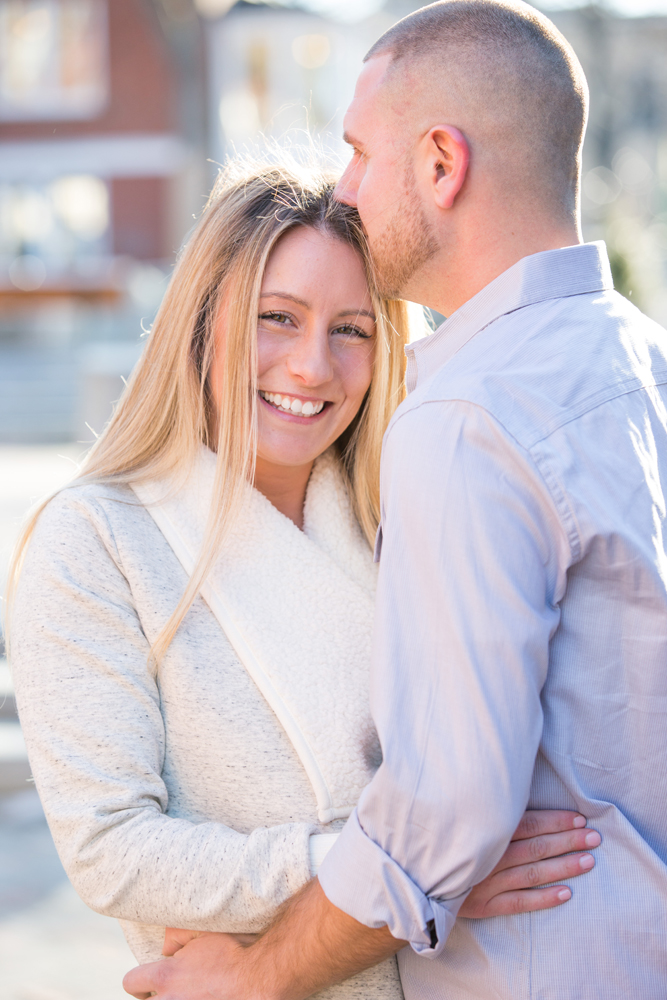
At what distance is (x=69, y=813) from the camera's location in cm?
161

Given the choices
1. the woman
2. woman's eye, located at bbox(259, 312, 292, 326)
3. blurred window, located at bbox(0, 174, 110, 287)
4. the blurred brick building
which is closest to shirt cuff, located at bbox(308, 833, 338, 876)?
the woman

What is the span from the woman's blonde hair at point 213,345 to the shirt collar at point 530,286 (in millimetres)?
511

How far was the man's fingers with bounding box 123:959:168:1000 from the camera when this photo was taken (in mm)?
1652

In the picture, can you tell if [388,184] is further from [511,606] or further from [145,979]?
[145,979]

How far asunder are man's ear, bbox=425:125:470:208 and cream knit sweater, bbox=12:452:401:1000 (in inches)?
29.1

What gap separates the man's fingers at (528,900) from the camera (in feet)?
4.53

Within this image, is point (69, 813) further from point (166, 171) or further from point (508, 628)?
point (166, 171)

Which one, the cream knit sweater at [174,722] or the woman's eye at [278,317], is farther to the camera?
the woman's eye at [278,317]

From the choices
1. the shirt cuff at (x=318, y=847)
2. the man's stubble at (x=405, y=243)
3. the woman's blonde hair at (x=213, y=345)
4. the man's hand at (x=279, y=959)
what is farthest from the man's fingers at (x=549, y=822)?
the man's stubble at (x=405, y=243)

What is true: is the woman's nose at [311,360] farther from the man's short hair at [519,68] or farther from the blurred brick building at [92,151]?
the blurred brick building at [92,151]

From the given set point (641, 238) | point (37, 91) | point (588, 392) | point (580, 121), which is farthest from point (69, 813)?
point (37, 91)

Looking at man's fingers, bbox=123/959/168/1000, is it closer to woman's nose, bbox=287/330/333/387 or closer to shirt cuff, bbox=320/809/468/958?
shirt cuff, bbox=320/809/468/958

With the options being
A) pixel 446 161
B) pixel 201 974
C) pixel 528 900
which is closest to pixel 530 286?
pixel 446 161

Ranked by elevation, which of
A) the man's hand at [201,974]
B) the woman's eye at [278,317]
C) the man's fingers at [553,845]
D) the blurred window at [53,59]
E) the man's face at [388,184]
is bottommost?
the man's hand at [201,974]
